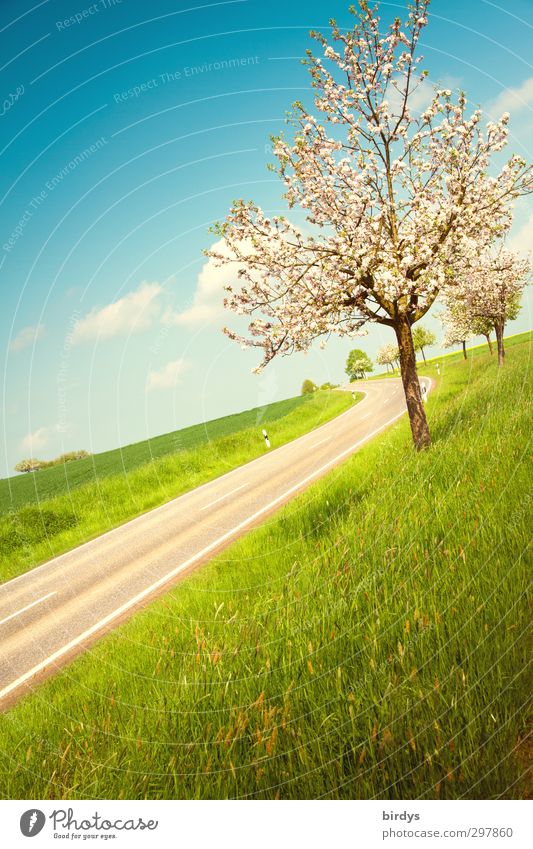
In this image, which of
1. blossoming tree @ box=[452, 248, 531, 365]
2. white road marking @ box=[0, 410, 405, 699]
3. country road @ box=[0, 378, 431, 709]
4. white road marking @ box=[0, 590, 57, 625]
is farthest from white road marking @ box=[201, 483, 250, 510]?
blossoming tree @ box=[452, 248, 531, 365]

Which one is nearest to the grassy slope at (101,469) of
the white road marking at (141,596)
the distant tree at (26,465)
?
the distant tree at (26,465)

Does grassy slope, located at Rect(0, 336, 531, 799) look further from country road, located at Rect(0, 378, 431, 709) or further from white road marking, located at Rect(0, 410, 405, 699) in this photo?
country road, located at Rect(0, 378, 431, 709)

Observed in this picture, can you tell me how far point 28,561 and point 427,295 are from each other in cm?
1556

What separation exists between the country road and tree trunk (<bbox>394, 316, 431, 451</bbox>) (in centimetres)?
486

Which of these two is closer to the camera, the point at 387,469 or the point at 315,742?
the point at 315,742

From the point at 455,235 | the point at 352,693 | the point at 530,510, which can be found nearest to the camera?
the point at 352,693

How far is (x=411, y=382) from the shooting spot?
32.0 ft

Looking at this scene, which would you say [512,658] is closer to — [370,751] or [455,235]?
[370,751]

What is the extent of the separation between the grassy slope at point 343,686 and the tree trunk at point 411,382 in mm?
4590

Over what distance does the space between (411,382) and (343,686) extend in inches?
332

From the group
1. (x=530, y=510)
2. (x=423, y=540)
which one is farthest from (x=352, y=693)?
(x=530, y=510)

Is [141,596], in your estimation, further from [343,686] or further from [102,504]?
[102,504]

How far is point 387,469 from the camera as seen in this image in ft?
28.1

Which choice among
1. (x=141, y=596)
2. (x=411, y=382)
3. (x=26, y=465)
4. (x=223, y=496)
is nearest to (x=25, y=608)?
(x=141, y=596)
